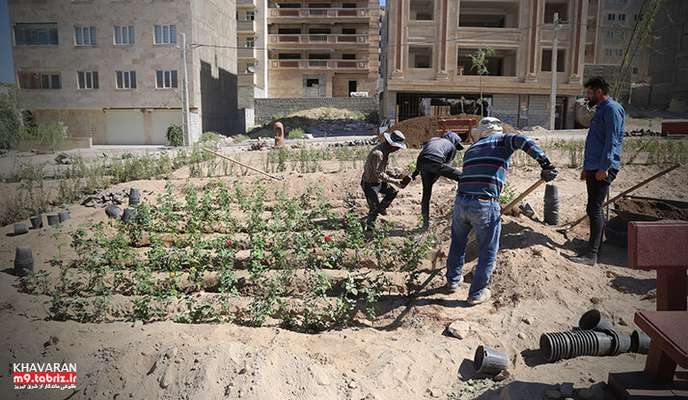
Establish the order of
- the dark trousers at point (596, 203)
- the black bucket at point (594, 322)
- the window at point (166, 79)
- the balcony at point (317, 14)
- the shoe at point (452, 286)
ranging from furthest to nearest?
the balcony at point (317, 14) → the window at point (166, 79) → the dark trousers at point (596, 203) → the shoe at point (452, 286) → the black bucket at point (594, 322)

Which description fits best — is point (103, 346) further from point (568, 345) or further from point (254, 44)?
point (254, 44)

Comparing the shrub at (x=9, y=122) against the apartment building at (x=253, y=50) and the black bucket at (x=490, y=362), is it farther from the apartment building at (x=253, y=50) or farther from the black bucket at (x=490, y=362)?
the apartment building at (x=253, y=50)

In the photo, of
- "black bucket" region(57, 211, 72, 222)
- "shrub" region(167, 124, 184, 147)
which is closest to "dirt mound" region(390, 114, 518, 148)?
"black bucket" region(57, 211, 72, 222)

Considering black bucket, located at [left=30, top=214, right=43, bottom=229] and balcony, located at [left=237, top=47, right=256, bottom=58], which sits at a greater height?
balcony, located at [left=237, top=47, right=256, bottom=58]

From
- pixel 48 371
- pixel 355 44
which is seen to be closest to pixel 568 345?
pixel 48 371

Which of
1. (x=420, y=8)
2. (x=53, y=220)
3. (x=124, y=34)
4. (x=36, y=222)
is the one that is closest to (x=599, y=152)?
(x=53, y=220)

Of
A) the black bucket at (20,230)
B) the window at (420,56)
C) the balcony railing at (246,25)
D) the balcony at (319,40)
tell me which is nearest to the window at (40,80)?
the balcony railing at (246,25)

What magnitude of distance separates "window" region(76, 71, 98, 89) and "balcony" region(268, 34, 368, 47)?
50.3ft

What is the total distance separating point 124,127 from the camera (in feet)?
94.4

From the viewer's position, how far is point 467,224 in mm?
4301

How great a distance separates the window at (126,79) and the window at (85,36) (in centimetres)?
229

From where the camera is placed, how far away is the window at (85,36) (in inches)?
1075

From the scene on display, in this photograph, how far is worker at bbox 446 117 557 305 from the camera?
159 inches

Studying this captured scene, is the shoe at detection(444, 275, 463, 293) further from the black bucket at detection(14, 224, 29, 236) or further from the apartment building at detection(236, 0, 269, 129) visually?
the apartment building at detection(236, 0, 269, 129)
